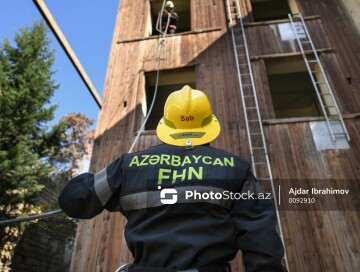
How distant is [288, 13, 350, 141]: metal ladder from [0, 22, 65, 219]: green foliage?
904cm

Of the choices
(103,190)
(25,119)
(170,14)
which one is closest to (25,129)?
(25,119)

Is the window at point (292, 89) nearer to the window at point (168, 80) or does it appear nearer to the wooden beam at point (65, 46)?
the window at point (168, 80)

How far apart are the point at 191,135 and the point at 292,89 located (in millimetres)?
8672

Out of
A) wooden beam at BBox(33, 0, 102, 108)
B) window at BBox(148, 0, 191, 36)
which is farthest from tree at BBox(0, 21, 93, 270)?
window at BBox(148, 0, 191, 36)

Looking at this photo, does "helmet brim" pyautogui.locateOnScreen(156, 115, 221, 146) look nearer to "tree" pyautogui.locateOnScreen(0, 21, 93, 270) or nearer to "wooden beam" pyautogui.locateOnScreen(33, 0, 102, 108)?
"wooden beam" pyautogui.locateOnScreen(33, 0, 102, 108)

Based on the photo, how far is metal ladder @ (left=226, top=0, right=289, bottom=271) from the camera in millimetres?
A: 5237

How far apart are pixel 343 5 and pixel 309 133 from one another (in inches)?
187

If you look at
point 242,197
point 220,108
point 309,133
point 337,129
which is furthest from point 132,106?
point 242,197

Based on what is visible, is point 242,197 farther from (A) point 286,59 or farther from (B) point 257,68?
(A) point 286,59

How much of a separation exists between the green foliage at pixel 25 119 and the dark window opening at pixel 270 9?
905 centimetres

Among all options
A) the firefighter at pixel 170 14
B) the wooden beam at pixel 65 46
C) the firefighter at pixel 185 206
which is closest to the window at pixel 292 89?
the firefighter at pixel 170 14

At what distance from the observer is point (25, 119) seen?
9508 mm

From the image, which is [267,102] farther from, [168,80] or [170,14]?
[170,14]

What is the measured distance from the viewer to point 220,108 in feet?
20.6
